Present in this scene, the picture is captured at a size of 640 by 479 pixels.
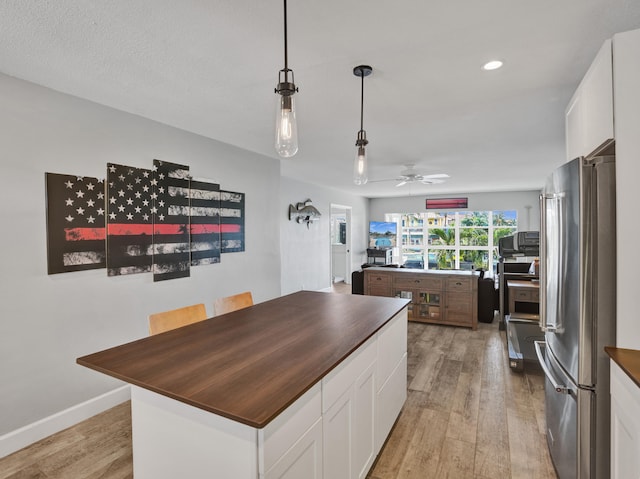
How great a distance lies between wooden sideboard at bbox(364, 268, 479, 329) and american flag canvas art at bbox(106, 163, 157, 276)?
3476 millimetres

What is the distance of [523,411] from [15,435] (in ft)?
11.5

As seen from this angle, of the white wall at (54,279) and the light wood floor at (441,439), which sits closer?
the light wood floor at (441,439)

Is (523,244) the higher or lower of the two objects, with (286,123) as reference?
lower

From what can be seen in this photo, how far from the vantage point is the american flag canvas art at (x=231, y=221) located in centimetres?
371

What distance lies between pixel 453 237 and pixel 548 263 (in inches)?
311

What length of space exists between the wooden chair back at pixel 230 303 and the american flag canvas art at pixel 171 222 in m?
0.85

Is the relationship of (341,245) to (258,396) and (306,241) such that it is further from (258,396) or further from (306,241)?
(258,396)

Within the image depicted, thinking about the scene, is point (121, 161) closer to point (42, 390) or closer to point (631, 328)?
point (42, 390)

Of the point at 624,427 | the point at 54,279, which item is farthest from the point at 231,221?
the point at 624,427

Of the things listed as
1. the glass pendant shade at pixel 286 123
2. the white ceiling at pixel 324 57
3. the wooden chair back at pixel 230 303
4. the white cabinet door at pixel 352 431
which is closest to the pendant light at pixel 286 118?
the glass pendant shade at pixel 286 123

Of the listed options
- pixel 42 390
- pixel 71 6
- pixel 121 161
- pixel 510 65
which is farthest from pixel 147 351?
pixel 510 65

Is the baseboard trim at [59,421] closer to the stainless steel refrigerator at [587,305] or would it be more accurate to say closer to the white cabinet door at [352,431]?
the white cabinet door at [352,431]

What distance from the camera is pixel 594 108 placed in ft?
5.24

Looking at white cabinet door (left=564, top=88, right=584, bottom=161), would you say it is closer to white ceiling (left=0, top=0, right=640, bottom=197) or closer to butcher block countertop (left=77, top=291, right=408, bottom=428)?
white ceiling (left=0, top=0, right=640, bottom=197)
